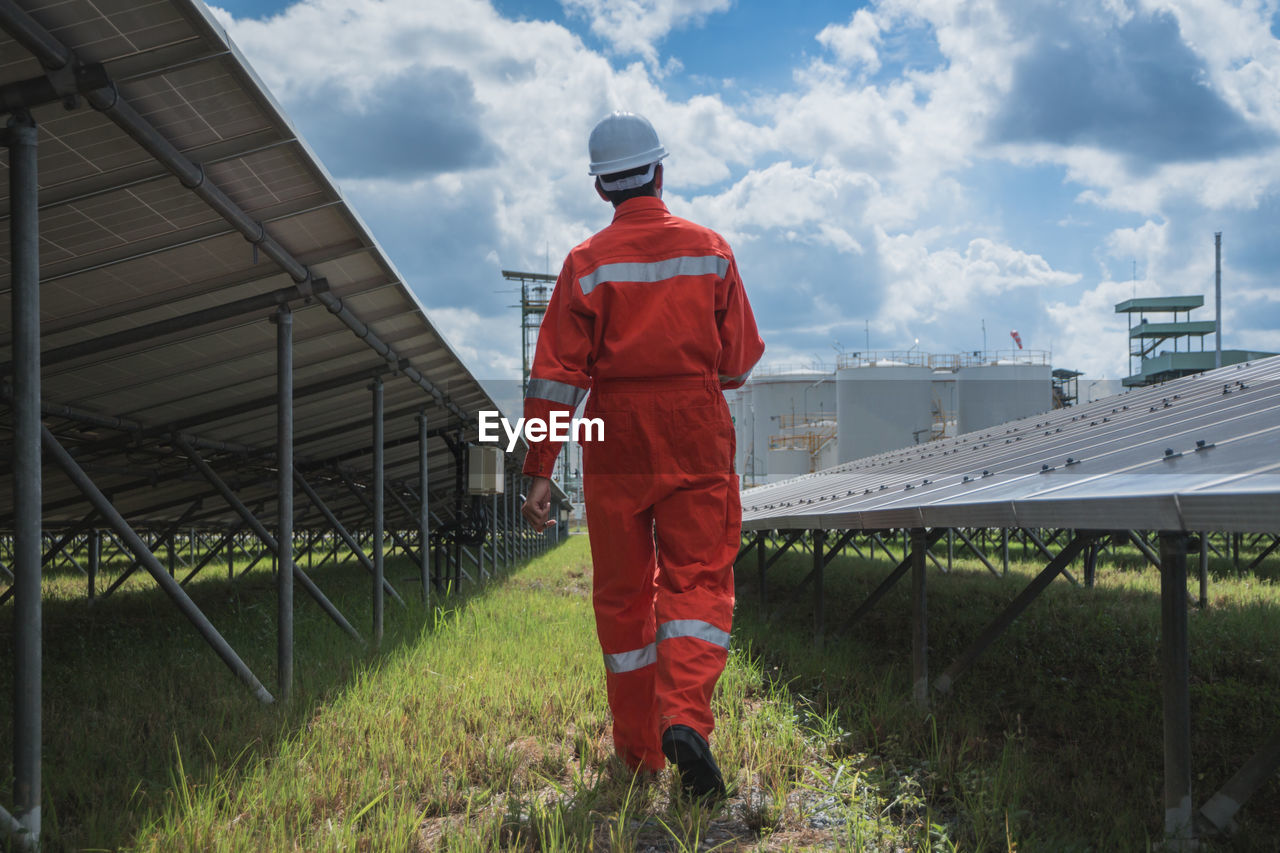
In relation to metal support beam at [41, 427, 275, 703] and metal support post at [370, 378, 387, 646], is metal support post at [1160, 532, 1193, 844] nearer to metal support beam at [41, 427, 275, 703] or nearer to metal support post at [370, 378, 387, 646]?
metal support beam at [41, 427, 275, 703]

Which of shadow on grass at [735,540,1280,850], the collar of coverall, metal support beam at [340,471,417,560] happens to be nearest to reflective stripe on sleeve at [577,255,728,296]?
the collar of coverall

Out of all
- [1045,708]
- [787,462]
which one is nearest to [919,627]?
[1045,708]

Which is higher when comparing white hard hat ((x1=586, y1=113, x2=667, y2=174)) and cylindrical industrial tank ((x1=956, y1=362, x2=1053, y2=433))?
cylindrical industrial tank ((x1=956, y1=362, x2=1053, y2=433))

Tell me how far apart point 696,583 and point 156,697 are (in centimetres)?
284

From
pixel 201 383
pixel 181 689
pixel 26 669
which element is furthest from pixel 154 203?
pixel 201 383

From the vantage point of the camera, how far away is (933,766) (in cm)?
300

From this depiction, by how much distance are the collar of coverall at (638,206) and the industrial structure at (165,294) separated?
3.51ft

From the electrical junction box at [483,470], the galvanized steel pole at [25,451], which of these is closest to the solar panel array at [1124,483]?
the galvanized steel pole at [25,451]

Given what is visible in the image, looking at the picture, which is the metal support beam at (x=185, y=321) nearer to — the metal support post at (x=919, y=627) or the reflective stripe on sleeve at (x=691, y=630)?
the reflective stripe on sleeve at (x=691, y=630)

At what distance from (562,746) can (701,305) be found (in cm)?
161

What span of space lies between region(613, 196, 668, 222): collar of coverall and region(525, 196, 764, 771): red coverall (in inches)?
3.1

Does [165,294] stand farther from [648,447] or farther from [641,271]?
[648,447]

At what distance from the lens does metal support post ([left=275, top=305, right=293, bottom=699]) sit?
4.32 metres

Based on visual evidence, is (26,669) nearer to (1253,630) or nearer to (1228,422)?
(1228,422)
